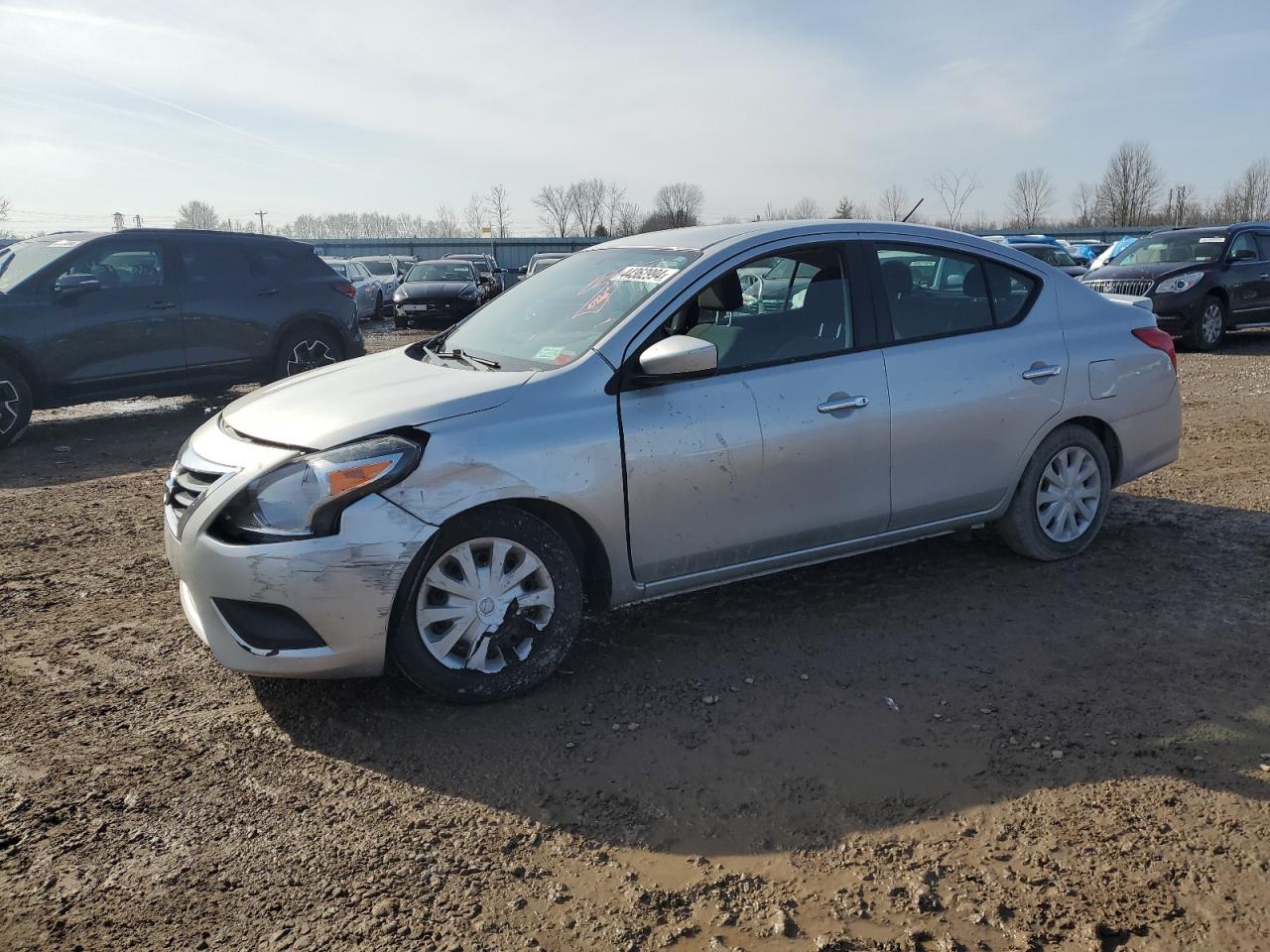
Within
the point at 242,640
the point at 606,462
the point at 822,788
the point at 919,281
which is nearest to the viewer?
the point at 822,788

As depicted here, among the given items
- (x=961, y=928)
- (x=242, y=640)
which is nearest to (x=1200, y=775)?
(x=961, y=928)

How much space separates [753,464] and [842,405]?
52 centimetres

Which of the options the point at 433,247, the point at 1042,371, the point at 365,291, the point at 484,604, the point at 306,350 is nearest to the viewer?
the point at 484,604

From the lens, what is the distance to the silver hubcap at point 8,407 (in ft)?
29.3

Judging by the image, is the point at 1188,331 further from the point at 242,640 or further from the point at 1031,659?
the point at 242,640

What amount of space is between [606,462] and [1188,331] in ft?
43.0

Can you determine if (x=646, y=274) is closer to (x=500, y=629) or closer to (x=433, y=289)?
(x=500, y=629)

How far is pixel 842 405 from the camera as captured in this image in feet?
14.0

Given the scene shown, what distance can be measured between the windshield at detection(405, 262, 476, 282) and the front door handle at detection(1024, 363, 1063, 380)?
1892 cm

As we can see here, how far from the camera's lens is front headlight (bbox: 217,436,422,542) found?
341cm

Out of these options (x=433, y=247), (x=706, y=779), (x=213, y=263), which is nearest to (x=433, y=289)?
(x=213, y=263)

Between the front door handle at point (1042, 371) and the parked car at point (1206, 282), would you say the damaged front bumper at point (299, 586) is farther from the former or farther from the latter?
the parked car at point (1206, 282)

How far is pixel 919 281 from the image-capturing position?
4.70 metres

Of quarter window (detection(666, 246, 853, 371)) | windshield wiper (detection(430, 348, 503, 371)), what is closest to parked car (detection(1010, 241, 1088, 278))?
quarter window (detection(666, 246, 853, 371))
